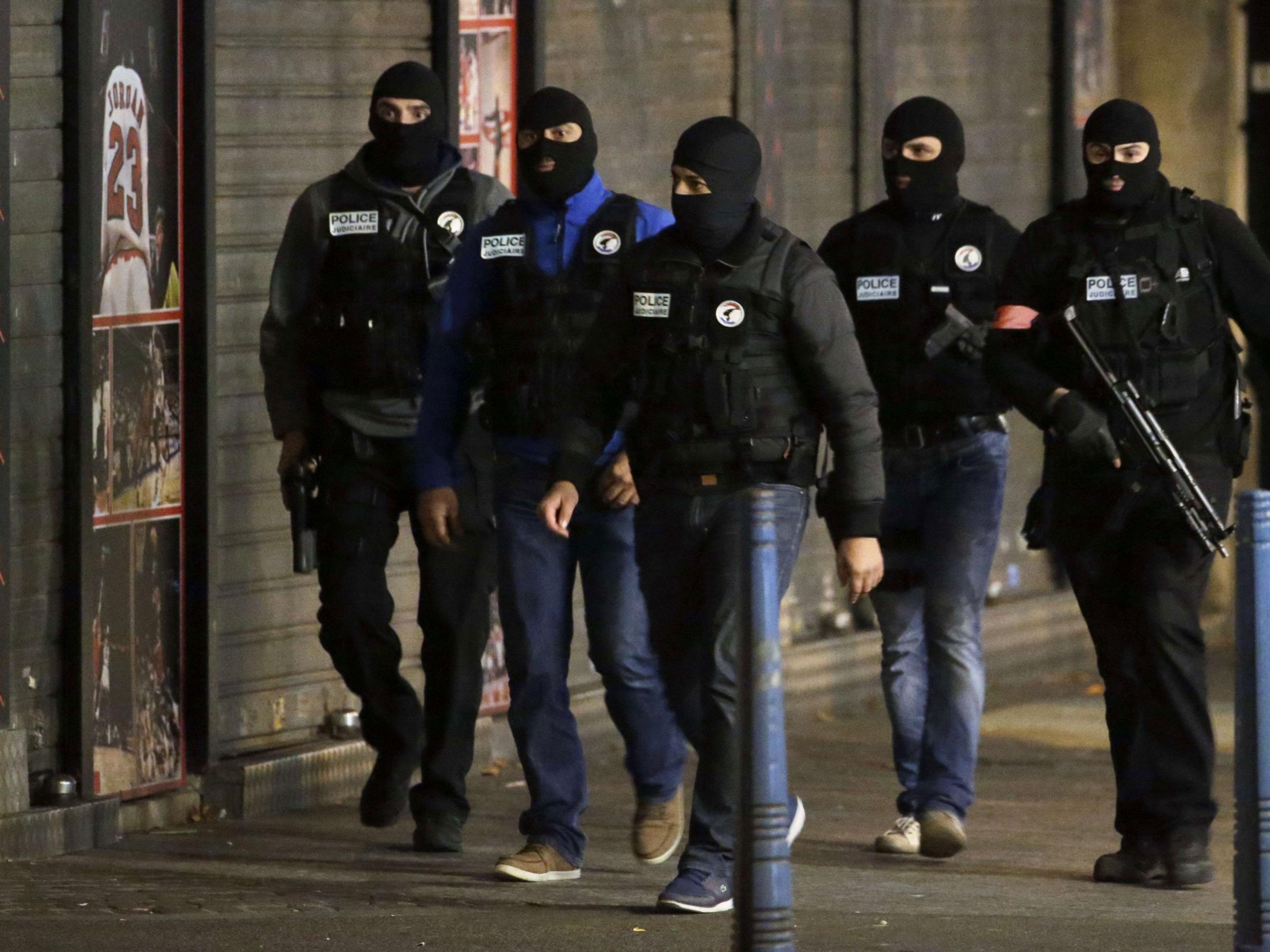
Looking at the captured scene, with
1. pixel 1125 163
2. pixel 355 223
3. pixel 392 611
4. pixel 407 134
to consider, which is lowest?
pixel 392 611

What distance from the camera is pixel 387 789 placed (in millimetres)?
7875

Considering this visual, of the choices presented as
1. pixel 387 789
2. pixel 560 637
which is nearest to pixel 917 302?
pixel 560 637

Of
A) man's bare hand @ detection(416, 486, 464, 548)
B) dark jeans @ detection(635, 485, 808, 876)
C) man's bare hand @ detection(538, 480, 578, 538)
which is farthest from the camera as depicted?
man's bare hand @ detection(416, 486, 464, 548)

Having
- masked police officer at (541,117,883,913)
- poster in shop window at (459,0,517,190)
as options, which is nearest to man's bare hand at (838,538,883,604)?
masked police officer at (541,117,883,913)

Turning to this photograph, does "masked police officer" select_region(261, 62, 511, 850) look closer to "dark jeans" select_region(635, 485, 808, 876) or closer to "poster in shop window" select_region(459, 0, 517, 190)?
"dark jeans" select_region(635, 485, 808, 876)

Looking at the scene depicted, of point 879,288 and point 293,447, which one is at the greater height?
point 879,288

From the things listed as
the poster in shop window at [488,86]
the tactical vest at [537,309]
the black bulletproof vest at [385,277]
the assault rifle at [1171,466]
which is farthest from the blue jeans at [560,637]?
the poster in shop window at [488,86]

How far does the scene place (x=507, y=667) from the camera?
23.7 ft

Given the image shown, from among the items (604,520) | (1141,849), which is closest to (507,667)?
(604,520)

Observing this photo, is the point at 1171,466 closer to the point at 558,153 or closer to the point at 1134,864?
the point at 1134,864

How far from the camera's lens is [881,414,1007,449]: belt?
7.71 metres

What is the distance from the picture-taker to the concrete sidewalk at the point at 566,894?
6461mm

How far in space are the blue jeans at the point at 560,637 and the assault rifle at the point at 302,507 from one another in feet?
2.58

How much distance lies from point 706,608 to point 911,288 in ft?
4.99
